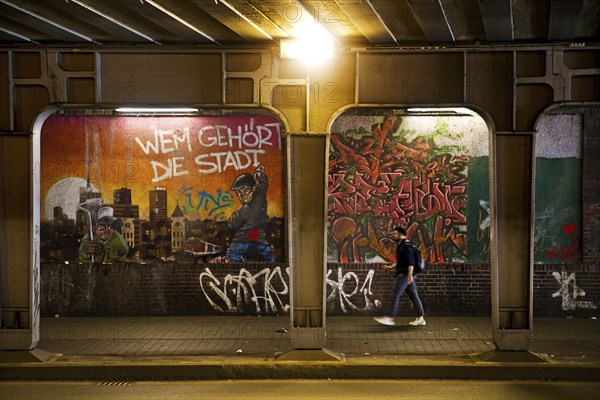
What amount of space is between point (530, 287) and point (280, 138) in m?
5.40

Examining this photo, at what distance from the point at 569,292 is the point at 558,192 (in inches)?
73.0

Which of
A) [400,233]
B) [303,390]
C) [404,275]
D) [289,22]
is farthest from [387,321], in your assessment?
[289,22]

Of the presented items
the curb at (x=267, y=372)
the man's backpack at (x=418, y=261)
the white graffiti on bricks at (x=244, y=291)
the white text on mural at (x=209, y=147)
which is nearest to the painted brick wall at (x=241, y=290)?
the white graffiti on bricks at (x=244, y=291)

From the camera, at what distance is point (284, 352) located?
1136cm

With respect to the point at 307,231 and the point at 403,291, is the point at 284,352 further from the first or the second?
the point at 403,291

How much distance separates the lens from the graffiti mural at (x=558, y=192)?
1403 cm

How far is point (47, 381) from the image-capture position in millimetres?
10766

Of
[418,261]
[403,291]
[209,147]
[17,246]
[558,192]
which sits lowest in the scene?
[403,291]

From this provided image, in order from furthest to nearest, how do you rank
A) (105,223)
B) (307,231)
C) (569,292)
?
(105,223)
(569,292)
(307,231)

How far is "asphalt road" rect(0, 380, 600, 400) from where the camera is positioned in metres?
9.70

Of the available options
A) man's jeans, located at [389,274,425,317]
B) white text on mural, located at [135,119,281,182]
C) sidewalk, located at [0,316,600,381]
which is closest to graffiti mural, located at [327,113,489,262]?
man's jeans, located at [389,274,425,317]

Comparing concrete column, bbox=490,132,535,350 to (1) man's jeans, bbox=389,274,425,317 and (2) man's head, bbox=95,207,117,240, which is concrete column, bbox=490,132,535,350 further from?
(2) man's head, bbox=95,207,117,240

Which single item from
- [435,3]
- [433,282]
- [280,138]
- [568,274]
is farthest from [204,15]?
[568,274]

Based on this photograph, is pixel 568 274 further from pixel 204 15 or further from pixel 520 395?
pixel 204 15
